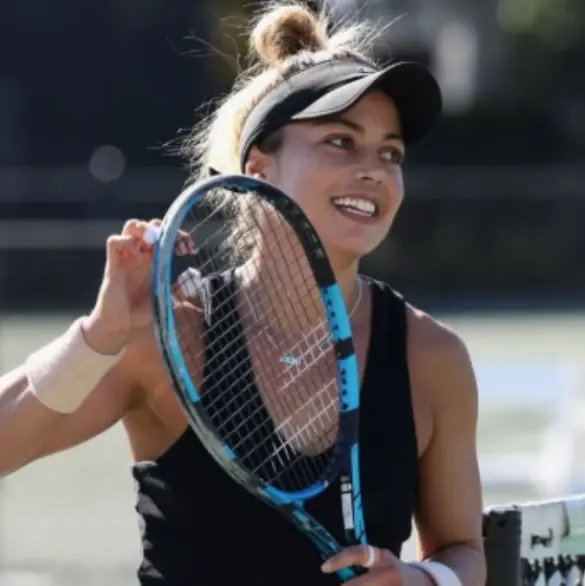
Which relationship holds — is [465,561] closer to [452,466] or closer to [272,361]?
[452,466]

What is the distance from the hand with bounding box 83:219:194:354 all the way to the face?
0.32 meters

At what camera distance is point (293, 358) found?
331 cm

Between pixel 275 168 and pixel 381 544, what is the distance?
0.68 m

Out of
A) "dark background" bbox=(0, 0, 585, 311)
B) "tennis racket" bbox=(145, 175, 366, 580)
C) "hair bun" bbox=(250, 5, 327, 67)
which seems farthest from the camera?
"dark background" bbox=(0, 0, 585, 311)

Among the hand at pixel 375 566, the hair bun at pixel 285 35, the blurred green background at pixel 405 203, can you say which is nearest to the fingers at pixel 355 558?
the hand at pixel 375 566

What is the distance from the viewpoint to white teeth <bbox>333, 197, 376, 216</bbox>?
3.25m

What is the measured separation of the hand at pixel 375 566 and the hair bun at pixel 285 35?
968 millimetres

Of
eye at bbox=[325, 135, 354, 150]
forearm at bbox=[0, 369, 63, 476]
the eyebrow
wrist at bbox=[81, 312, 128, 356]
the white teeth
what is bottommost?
forearm at bbox=[0, 369, 63, 476]

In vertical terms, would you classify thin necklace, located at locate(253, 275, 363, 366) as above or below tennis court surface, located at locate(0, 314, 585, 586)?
below

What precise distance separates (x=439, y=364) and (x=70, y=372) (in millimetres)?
680

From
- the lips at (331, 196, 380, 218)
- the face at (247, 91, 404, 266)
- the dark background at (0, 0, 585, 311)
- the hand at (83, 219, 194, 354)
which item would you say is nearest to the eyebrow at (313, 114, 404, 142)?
the face at (247, 91, 404, 266)

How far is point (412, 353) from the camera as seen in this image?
3.33m

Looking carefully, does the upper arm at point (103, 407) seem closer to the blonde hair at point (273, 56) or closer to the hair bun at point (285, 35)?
the blonde hair at point (273, 56)

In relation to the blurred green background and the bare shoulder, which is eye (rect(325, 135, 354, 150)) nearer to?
the bare shoulder
